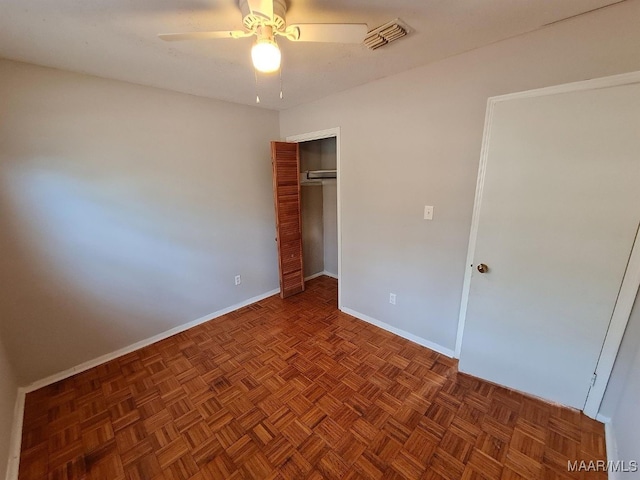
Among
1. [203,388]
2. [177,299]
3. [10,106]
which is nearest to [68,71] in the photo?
[10,106]

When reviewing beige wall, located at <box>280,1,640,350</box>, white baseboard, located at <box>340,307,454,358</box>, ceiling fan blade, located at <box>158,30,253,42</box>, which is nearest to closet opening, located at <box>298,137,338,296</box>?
beige wall, located at <box>280,1,640,350</box>

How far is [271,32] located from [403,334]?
97.2 inches

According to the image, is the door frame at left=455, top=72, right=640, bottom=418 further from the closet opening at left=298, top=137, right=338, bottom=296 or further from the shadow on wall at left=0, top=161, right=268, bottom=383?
the shadow on wall at left=0, top=161, right=268, bottom=383

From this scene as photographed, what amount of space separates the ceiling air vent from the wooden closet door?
5.08 ft

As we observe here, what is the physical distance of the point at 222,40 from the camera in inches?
58.0

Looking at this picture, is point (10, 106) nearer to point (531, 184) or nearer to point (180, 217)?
point (180, 217)

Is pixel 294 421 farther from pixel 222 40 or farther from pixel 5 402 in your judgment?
pixel 222 40

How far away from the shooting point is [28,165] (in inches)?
68.6

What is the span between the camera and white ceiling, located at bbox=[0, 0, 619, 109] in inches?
47.5

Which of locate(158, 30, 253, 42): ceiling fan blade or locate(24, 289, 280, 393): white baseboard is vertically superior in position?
locate(158, 30, 253, 42): ceiling fan blade

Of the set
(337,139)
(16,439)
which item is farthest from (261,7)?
(16,439)

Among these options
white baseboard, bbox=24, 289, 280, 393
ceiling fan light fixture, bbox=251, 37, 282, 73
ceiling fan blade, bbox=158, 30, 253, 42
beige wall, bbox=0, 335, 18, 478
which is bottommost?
white baseboard, bbox=24, 289, 280, 393

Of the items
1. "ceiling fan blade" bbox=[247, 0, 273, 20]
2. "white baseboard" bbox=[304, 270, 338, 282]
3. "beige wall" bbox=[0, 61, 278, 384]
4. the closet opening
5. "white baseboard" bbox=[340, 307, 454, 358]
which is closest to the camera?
"ceiling fan blade" bbox=[247, 0, 273, 20]

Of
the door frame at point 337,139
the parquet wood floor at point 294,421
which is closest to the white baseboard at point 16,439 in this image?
the parquet wood floor at point 294,421
